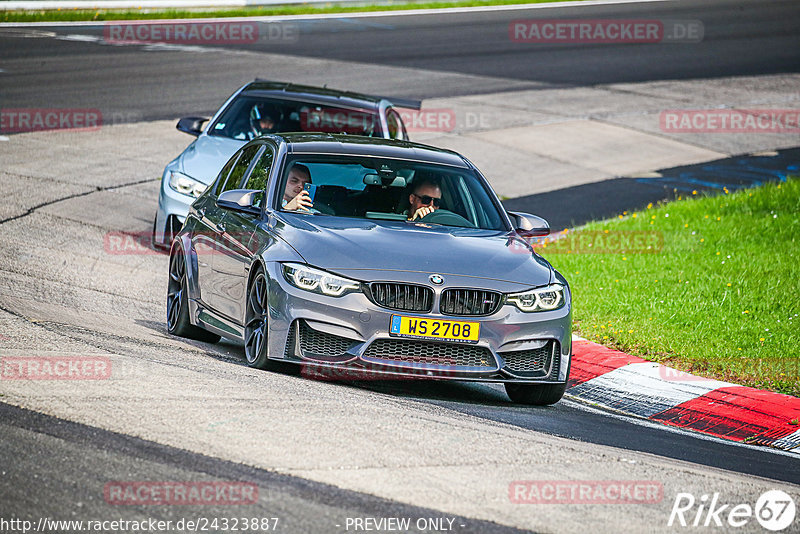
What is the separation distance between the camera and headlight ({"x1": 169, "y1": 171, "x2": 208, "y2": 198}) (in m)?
12.7

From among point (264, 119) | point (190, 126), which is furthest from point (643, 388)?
point (190, 126)

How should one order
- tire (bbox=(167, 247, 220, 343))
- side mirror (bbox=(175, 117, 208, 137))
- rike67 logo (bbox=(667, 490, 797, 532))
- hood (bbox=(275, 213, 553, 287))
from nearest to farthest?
1. rike67 logo (bbox=(667, 490, 797, 532))
2. hood (bbox=(275, 213, 553, 287))
3. tire (bbox=(167, 247, 220, 343))
4. side mirror (bbox=(175, 117, 208, 137))

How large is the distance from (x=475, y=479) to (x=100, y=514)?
1735mm

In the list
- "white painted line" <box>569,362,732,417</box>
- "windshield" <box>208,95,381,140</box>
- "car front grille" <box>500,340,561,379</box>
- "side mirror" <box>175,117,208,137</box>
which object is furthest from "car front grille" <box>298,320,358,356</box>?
"side mirror" <box>175,117,208,137</box>

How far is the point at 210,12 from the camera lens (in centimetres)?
3509

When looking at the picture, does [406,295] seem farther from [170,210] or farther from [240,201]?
[170,210]

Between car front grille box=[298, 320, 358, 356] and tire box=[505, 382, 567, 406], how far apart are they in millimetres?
1350

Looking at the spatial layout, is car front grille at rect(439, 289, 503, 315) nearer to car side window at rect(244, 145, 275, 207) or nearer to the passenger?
the passenger

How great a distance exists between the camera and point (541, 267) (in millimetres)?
8305

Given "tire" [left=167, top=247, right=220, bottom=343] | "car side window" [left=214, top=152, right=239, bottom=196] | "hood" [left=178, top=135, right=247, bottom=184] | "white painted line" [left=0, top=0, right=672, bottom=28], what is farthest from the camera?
"white painted line" [left=0, top=0, right=672, bottom=28]

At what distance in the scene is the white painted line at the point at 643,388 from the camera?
9.04 metres

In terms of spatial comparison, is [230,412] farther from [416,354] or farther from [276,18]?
[276,18]

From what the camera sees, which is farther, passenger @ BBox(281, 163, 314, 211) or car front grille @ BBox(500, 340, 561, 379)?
passenger @ BBox(281, 163, 314, 211)

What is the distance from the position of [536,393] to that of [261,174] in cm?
267
